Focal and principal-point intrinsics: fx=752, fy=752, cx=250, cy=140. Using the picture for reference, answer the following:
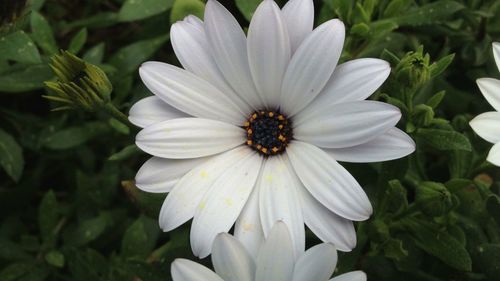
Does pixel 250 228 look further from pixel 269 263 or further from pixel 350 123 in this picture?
pixel 350 123

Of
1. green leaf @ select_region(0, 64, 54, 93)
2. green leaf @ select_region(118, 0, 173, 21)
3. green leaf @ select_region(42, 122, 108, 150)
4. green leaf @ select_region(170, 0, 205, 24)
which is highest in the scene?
green leaf @ select_region(170, 0, 205, 24)

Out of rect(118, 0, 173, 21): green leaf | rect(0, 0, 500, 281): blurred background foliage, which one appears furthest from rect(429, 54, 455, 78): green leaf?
rect(118, 0, 173, 21): green leaf

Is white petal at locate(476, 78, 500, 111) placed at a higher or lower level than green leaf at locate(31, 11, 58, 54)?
higher

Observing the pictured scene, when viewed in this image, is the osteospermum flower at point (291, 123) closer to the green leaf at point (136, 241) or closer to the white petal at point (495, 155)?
the white petal at point (495, 155)

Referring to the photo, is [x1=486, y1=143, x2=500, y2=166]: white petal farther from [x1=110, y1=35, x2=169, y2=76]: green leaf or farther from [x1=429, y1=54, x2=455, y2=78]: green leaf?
[x1=110, y1=35, x2=169, y2=76]: green leaf

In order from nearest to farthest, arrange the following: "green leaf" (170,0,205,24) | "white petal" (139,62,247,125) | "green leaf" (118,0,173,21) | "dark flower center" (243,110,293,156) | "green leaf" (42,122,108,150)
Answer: "white petal" (139,62,247,125) → "dark flower center" (243,110,293,156) → "green leaf" (170,0,205,24) → "green leaf" (118,0,173,21) → "green leaf" (42,122,108,150)

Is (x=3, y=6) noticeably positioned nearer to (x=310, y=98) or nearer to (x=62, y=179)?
(x=310, y=98)
